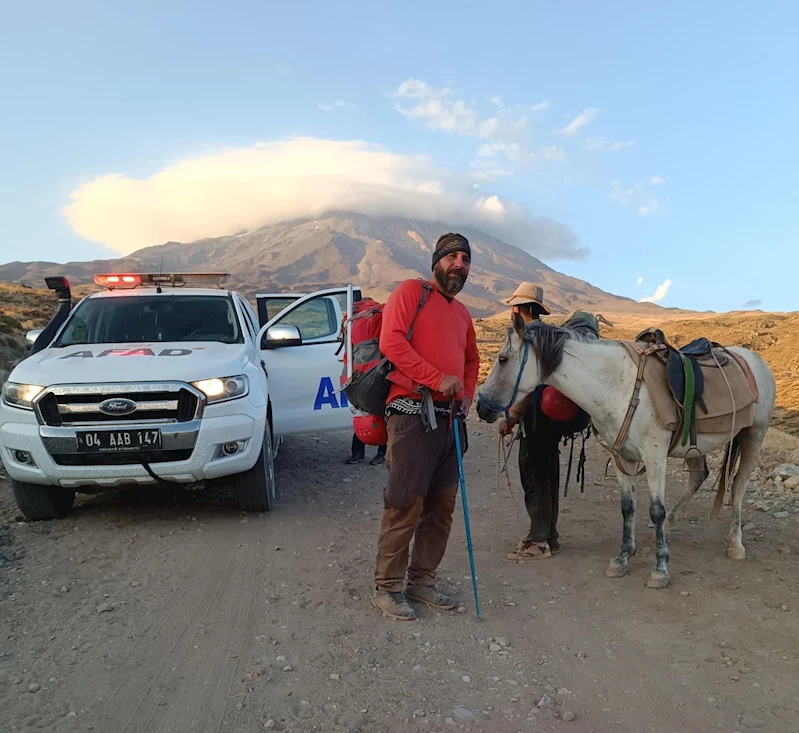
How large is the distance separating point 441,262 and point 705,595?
9.46 feet

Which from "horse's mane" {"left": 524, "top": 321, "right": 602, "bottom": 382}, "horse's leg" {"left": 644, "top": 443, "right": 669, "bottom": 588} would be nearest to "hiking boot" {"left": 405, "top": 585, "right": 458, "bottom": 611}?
"horse's leg" {"left": 644, "top": 443, "right": 669, "bottom": 588}

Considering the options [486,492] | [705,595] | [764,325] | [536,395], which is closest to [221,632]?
[536,395]

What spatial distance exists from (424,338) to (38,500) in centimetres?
391

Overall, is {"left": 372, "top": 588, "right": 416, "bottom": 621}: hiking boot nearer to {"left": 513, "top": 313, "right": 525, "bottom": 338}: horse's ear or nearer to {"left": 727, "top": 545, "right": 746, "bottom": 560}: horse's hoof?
{"left": 513, "top": 313, "right": 525, "bottom": 338}: horse's ear

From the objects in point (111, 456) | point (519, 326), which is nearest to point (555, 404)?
point (519, 326)

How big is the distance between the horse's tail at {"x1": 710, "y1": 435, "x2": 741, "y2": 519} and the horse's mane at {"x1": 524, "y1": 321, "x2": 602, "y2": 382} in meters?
1.96

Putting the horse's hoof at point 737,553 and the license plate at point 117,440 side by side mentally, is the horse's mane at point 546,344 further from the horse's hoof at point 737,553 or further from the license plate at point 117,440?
the license plate at point 117,440

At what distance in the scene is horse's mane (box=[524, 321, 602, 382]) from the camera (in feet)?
15.1

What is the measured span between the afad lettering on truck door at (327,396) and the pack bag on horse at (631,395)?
296 centimetres

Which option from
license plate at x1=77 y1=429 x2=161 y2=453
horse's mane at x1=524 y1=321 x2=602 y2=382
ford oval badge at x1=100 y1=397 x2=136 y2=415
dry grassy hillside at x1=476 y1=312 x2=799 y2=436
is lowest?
dry grassy hillside at x1=476 y1=312 x2=799 y2=436

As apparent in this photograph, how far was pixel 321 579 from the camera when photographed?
4691 mm

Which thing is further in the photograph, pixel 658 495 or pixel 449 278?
pixel 658 495

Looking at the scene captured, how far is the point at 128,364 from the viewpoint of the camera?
217 inches

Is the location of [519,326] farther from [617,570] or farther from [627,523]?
[617,570]
